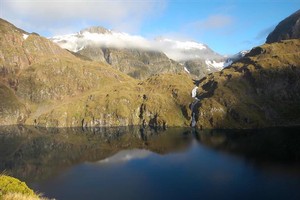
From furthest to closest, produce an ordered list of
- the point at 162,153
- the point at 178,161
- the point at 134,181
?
the point at 162,153, the point at 178,161, the point at 134,181

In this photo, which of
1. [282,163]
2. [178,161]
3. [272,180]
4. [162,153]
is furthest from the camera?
[162,153]

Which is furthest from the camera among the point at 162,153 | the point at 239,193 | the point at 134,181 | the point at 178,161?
the point at 162,153

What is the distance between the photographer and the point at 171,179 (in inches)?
5103

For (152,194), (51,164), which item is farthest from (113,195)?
(51,164)

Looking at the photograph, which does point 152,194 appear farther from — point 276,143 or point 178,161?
point 276,143

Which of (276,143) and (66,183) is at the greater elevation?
(276,143)

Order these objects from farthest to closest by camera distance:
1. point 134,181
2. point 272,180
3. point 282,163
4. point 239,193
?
point 282,163 < point 134,181 < point 272,180 < point 239,193

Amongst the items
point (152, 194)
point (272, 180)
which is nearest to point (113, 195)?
point (152, 194)

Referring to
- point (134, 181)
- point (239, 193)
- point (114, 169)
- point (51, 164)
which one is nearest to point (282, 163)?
point (239, 193)

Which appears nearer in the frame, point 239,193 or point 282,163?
point 239,193

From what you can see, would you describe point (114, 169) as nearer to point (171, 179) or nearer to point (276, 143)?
point (171, 179)

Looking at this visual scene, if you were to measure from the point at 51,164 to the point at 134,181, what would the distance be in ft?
212

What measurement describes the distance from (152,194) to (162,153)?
272ft

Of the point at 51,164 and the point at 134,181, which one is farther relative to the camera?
the point at 51,164
